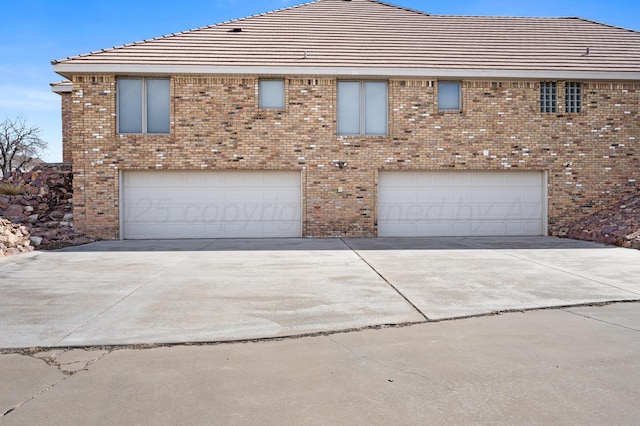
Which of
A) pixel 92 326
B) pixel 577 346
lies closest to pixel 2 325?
pixel 92 326

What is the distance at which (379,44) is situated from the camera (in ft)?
52.8

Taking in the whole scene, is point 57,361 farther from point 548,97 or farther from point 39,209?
point 548,97

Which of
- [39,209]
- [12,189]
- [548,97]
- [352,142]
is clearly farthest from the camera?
[548,97]

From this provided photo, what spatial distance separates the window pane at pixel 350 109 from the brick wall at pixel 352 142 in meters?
0.31

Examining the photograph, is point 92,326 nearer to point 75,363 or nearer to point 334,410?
point 75,363

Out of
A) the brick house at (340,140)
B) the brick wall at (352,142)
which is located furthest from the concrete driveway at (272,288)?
the brick wall at (352,142)

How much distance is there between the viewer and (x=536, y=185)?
602 inches

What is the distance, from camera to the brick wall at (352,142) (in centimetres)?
1434

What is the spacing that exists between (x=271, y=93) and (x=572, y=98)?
947 cm

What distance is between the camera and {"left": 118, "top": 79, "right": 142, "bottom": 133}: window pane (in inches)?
568

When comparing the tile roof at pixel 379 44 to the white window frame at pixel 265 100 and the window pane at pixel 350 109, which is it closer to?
the white window frame at pixel 265 100

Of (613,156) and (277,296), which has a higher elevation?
(613,156)

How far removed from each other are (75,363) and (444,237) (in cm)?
1249

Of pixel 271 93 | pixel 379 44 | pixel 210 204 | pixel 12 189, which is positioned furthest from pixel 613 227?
pixel 12 189
